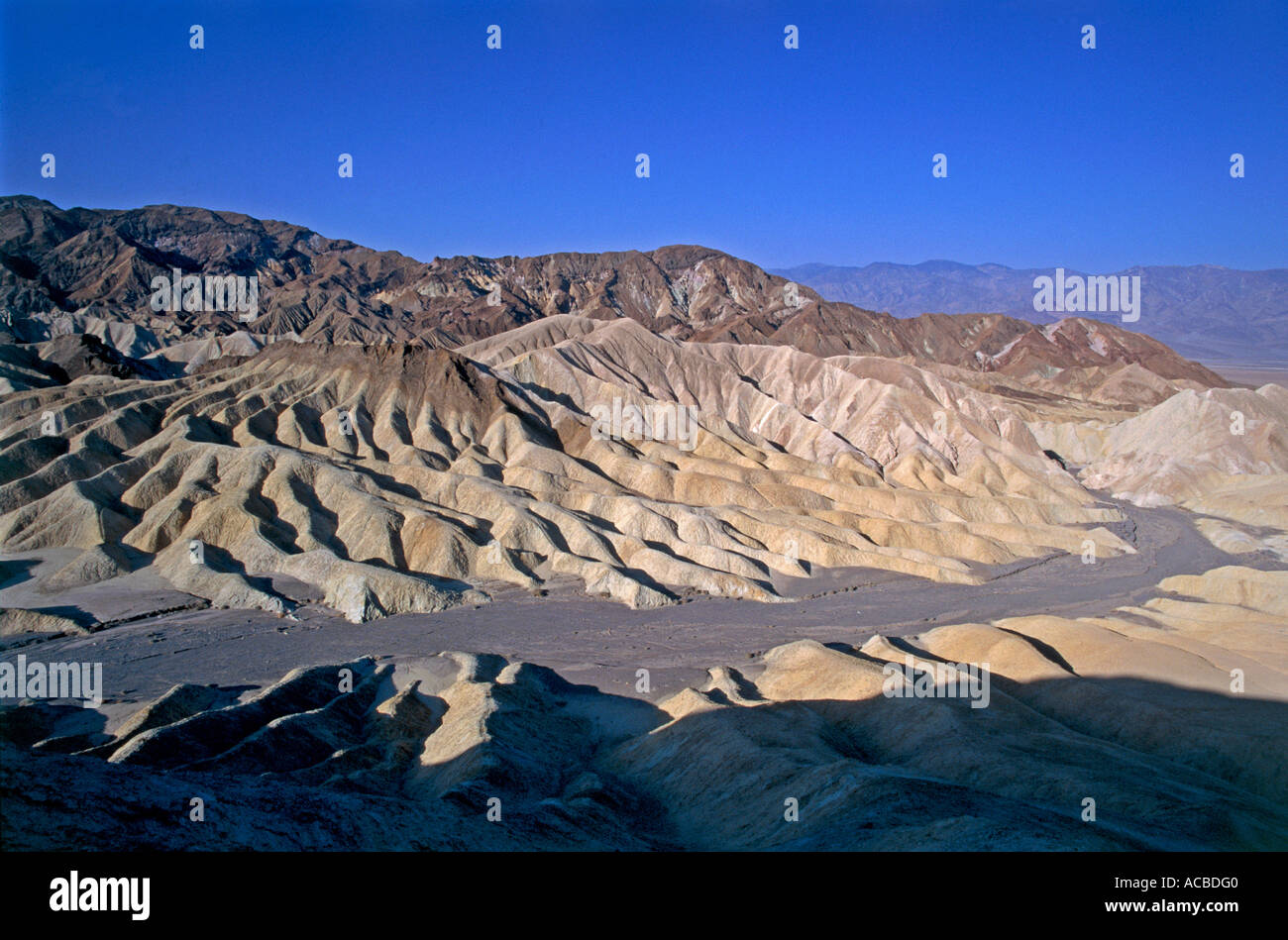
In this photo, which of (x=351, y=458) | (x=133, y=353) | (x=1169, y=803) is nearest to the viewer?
(x=1169, y=803)

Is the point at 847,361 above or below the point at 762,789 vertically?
above

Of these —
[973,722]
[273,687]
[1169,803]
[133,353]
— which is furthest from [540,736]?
[133,353]

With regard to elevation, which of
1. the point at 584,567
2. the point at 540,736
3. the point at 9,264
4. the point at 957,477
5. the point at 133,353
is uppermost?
the point at 9,264

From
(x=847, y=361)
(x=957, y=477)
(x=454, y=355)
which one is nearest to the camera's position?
(x=957, y=477)

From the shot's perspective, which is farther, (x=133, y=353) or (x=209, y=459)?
(x=133, y=353)

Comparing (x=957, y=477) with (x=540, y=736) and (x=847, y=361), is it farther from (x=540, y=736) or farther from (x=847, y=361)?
(x=540, y=736)

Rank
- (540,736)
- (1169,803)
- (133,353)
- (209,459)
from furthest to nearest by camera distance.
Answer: (133,353) < (209,459) < (540,736) < (1169,803)

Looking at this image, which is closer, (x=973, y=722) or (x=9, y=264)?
(x=973, y=722)

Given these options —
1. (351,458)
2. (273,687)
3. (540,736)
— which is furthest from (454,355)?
(540,736)
